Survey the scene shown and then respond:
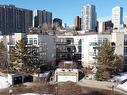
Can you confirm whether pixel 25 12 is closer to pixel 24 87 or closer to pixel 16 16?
pixel 16 16

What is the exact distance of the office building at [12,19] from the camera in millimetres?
103375

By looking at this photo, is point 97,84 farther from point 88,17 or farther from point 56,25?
point 88,17

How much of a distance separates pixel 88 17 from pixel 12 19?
162 feet

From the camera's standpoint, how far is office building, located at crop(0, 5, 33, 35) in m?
103

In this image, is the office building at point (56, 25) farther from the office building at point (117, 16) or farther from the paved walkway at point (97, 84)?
the paved walkway at point (97, 84)

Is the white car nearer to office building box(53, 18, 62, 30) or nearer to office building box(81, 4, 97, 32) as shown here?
office building box(53, 18, 62, 30)

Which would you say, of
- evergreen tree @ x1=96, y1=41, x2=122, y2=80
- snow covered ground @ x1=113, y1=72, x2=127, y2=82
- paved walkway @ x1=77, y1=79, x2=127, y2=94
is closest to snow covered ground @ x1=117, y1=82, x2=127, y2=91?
paved walkway @ x1=77, y1=79, x2=127, y2=94

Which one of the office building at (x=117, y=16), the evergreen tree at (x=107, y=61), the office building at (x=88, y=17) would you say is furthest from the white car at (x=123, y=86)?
the office building at (x=117, y=16)

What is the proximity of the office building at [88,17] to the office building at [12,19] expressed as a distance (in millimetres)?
34675

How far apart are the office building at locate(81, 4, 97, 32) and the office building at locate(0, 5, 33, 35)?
3467 cm

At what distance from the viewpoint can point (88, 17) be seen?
14075cm

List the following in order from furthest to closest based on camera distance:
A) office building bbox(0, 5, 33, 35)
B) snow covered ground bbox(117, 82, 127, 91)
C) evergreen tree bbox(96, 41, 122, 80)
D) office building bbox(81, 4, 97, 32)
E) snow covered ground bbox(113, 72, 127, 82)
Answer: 1. office building bbox(81, 4, 97, 32)
2. office building bbox(0, 5, 33, 35)
3. evergreen tree bbox(96, 41, 122, 80)
4. snow covered ground bbox(113, 72, 127, 82)
5. snow covered ground bbox(117, 82, 127, 91)

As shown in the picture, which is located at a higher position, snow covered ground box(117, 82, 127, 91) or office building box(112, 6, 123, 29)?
office building box(112, 6, 123, 29)

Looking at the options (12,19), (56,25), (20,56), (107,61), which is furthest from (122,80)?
(12,19)
